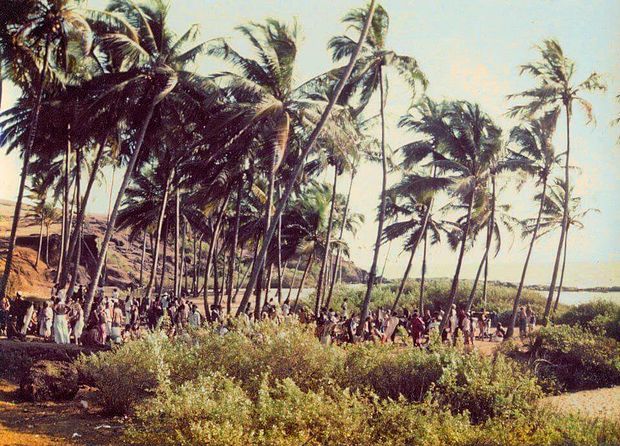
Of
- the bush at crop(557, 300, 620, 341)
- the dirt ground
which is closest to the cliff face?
the dirt ground

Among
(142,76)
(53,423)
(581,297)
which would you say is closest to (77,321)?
(53,423)

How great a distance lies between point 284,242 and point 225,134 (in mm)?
14573

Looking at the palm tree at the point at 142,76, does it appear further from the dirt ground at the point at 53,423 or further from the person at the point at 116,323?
the dirt ground at the point at 53,423

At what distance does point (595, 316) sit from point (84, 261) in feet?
126

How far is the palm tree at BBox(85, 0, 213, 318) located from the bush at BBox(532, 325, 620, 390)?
555 inches

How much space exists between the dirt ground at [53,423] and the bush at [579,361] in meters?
10.9

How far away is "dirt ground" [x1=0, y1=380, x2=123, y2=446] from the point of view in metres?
9.12

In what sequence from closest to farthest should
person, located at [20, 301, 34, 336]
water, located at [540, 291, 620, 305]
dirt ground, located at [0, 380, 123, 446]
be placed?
dirt ground, located at [0, 380, 123, 446] < person, located at [20, 301, 34, 336] < water, located at [540, 291, 620, 305]

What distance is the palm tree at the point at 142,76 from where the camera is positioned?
18.1 metres

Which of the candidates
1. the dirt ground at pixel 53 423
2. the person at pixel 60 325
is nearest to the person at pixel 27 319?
the person at pixel 60 325

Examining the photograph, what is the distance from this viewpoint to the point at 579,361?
16.3 metres

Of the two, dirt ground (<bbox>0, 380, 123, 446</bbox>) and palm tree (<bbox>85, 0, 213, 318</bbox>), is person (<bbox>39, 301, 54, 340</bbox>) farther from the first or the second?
dirt ground (<bbox>0, 380, 123, 446</bbox>)

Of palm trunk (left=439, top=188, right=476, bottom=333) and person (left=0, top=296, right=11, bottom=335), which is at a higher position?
palm trunk (left=439, top=188, right=476, bottom=333)

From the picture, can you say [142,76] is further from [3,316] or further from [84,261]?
[84,261]
